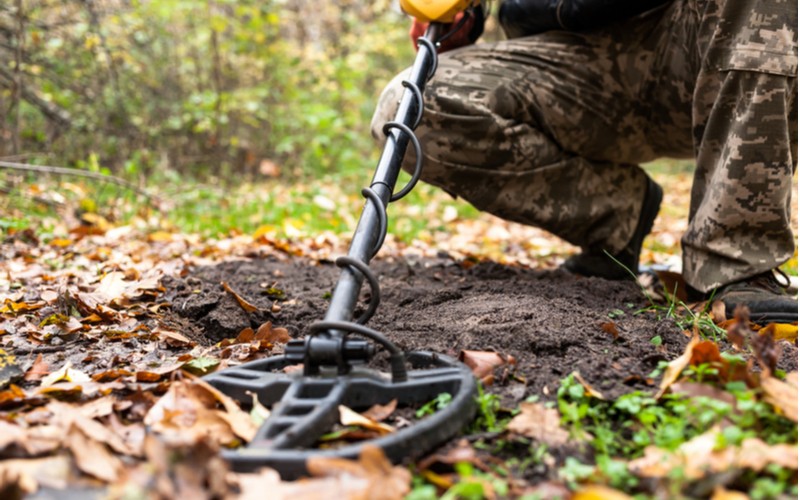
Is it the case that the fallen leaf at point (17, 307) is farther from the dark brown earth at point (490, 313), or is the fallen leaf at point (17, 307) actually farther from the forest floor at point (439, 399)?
the dark brown earth at point (490, 313)

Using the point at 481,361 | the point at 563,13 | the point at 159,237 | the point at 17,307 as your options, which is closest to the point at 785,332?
the point at 481,361

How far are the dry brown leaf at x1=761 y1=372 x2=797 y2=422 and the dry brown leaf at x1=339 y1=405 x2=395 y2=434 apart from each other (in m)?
0.65

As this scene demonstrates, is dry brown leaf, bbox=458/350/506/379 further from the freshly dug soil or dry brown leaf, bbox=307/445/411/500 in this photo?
dry brown leaf, bbox=307/445/411/500

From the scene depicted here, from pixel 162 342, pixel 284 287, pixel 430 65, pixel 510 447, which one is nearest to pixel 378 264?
pixel 284 287

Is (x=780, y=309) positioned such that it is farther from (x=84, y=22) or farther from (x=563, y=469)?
(x=84, y=22)

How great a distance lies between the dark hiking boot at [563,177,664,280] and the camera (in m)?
2.83

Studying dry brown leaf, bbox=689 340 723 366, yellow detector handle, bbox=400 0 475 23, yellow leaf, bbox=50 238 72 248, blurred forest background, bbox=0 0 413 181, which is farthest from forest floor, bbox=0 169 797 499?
blurred forest background, bbox=0 0 413 181

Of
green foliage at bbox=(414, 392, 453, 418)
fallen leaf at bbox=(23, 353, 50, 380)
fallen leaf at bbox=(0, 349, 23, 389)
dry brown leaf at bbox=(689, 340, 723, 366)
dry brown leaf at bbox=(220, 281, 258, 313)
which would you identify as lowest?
dry brown leaf at bbox=(220, 281, 258, 313)

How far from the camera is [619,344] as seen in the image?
1632 millimetres

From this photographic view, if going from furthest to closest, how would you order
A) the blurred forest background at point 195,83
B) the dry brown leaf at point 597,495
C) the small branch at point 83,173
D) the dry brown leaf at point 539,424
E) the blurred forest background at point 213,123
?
the blurred forest background at point 195,83 → the blurred forest background at point 213,123 → the small branch at point 83,173 → the dry brown leaf at point 539,424 → the dry brown leaf at point 597,495

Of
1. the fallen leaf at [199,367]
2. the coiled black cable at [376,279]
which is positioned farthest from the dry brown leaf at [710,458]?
the fallen leaf at [199,367]

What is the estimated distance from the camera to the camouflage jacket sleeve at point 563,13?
2316mm

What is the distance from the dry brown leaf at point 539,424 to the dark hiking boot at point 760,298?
884 mm

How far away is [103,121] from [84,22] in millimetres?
932
